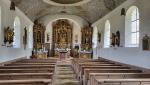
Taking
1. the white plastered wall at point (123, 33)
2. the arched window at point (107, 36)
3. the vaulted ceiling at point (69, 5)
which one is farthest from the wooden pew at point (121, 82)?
the arched window at point (107, 36)

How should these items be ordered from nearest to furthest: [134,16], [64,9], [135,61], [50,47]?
[135,61]
[134,16]
[64,9]
[50,47]

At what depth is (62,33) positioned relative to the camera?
81.4 feet

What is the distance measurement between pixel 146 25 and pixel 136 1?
57.0 inches

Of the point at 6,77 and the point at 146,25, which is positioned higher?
the point at 146,25

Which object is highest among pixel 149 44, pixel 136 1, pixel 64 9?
pixel 64 9

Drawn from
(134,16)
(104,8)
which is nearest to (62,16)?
(104,8)

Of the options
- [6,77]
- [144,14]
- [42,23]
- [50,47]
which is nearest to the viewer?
[6,77]

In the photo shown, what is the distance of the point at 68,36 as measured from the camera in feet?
81.1

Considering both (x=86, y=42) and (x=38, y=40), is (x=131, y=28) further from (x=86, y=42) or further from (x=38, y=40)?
(x=38, y=40)

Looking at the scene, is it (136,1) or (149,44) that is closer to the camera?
(149,44)

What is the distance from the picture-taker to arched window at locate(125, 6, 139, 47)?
9617mm

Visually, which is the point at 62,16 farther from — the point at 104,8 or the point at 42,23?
the point at 104,8

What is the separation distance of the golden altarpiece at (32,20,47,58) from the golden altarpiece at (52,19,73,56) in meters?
3.09

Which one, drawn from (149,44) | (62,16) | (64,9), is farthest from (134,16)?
(62,16)
